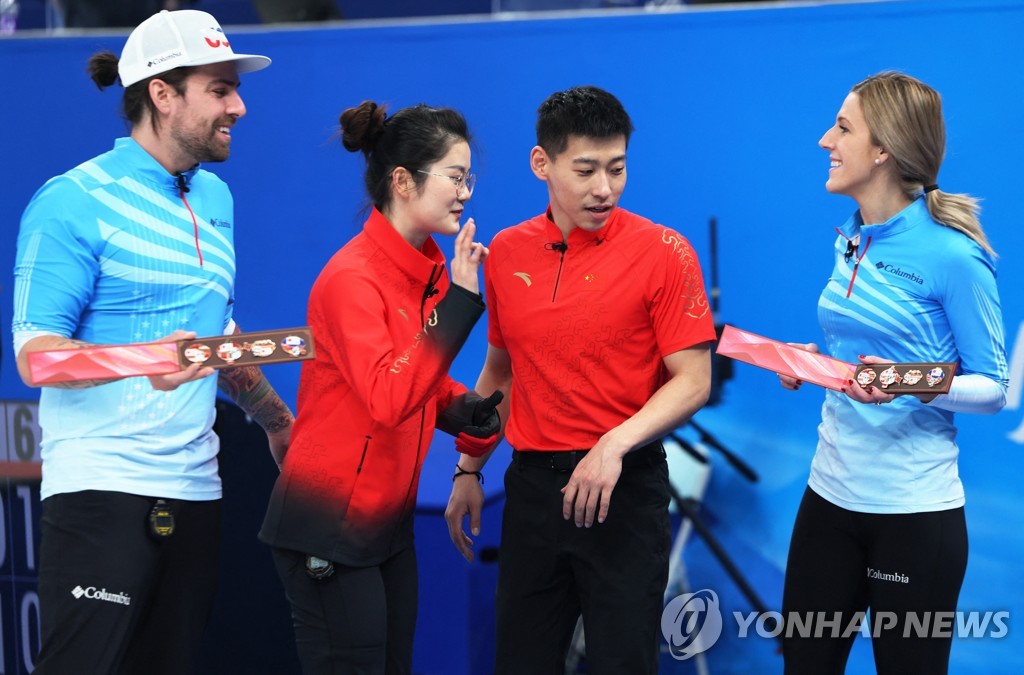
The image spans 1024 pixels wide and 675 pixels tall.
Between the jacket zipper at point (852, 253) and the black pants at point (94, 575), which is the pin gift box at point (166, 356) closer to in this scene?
the black pants at point (94, 575)

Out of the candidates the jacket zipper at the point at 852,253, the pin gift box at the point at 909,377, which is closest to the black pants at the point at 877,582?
the pin gift box at the point at 909,377

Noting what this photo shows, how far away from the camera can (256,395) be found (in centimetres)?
259

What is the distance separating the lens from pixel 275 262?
3914 mm

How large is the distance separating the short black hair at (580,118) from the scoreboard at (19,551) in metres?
2.05

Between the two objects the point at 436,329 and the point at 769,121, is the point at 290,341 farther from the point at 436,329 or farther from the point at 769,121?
the point at 769,121

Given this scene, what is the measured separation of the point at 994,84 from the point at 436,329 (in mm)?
2039

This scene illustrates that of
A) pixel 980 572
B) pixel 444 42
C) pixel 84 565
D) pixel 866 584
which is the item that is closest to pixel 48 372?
pixel 84 565

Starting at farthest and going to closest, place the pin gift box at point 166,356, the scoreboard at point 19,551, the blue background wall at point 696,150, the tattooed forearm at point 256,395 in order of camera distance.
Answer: the scoreboard at point 19,551 < the blue background wall at point 696,150 < the tattooed forearm at point 256,395 < the pin gift box at point 166,356

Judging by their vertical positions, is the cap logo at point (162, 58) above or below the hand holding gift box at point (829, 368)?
above

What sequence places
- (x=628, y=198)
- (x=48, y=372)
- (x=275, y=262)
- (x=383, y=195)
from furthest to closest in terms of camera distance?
(x=275, y=262), (x=628, y=198), (x=383, y=195), (x=48, y=372)

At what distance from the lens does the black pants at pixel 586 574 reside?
90.2 inches

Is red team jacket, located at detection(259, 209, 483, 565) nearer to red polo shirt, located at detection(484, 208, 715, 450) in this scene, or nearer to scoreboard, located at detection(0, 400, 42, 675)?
red polo shirt, located at detection(484, 208, 715, 450)

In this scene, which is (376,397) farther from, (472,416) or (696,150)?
(696,150)

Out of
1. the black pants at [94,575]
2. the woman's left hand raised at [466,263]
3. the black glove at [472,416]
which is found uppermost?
the woman's left hand raised at [466,263]
